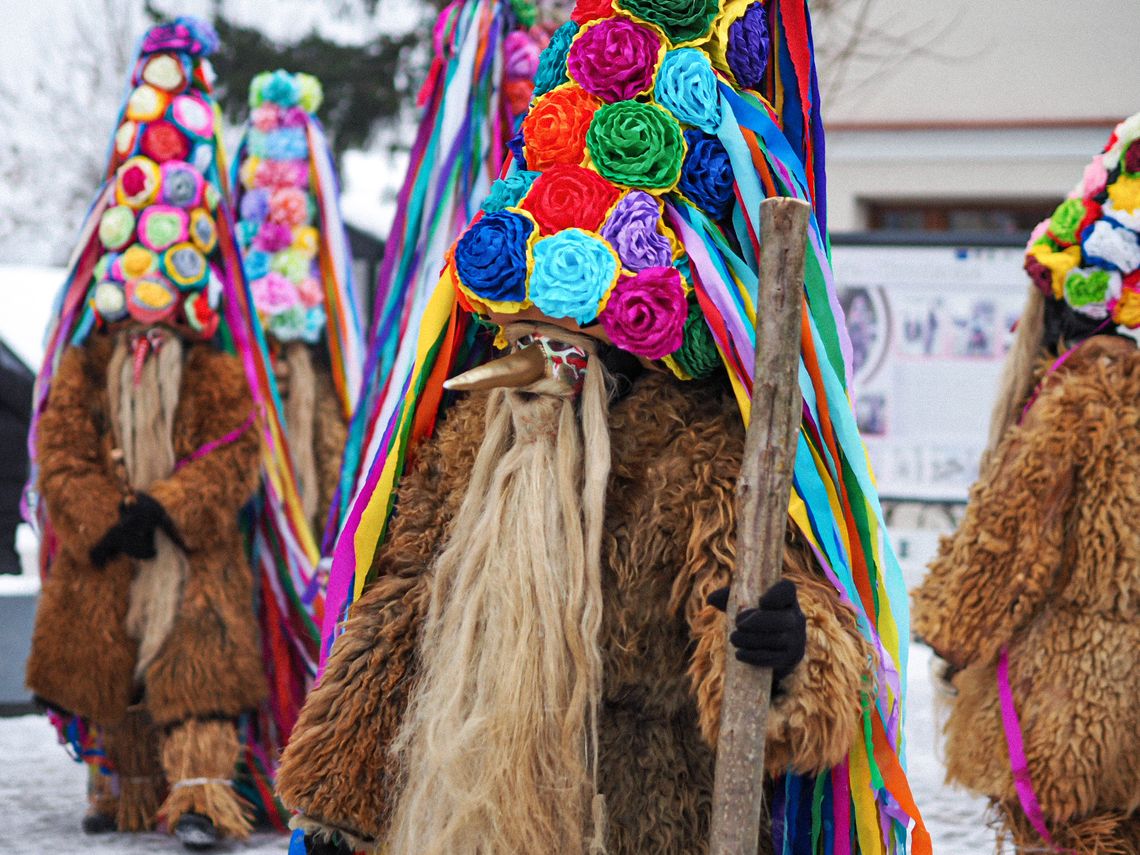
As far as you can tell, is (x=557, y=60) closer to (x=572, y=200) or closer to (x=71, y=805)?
(x=572, y=200)

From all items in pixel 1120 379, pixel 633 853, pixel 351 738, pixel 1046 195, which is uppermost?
pixel 1046 195

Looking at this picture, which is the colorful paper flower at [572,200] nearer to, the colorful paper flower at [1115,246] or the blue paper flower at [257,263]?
the colorful paper flower at [1115,246]

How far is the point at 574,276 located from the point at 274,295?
3790 mm

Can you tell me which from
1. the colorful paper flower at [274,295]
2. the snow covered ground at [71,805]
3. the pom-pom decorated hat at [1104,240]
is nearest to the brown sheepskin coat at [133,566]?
the snow covered ground at [71,805]

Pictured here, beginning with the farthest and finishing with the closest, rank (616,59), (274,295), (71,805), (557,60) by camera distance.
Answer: (274,295) → (71,805) → (557,60) → (616,59)

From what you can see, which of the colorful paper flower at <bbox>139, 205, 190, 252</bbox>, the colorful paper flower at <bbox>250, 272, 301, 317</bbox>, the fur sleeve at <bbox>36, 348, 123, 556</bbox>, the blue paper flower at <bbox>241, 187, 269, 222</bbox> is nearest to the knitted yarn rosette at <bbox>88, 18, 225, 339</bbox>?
the colorful paper flower at <bbox>139, 205, 190, 252</bbox>

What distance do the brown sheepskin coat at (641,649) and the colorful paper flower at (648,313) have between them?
0.47 feet

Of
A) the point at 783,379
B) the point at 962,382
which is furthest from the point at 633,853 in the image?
the point at 962,382

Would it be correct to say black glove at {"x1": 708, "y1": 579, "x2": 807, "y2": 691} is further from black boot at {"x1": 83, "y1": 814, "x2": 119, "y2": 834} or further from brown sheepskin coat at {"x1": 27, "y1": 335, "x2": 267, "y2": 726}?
black boot at {"x1": 83, "y1": 814, "x2": 119, "y2": 834}

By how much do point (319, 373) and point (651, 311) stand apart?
12.8 ft

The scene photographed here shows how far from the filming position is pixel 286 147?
6027 mm

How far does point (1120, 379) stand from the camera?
11.2 feet

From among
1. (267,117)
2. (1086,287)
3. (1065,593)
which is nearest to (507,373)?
(1065,593)

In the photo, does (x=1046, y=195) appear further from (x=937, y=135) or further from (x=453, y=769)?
(x=453, y=769)
